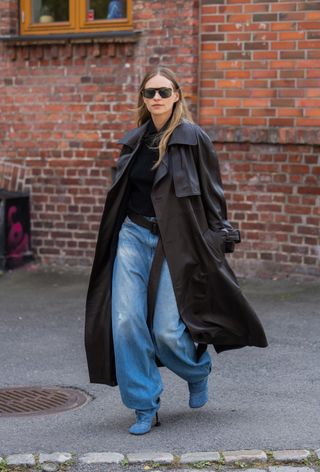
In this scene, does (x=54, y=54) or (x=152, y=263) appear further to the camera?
(x=54, y=54)

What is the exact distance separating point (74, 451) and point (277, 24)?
5.49 m

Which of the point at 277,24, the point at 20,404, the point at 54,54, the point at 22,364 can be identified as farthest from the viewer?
the point at 54,54

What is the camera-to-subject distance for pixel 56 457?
15.9ft

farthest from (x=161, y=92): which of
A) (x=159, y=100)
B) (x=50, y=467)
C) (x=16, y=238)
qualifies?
(x=16, y=238)

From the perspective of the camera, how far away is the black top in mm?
5270

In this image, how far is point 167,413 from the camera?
5.61 m

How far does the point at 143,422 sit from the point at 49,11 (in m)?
6.25

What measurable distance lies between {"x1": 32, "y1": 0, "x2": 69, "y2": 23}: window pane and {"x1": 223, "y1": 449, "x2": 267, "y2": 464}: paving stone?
6494 mm

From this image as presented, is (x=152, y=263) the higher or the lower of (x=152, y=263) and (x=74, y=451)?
the higher

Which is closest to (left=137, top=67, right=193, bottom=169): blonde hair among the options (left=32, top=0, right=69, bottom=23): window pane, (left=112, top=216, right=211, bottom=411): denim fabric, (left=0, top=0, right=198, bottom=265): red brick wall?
(left=112, top=216, right=211, bottom=411): denim fabric

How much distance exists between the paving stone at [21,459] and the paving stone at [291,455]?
1.24m

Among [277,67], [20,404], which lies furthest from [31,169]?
[20,404]

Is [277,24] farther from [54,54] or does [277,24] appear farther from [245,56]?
[54,54]

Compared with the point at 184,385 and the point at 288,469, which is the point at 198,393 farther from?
the point at 288,469
